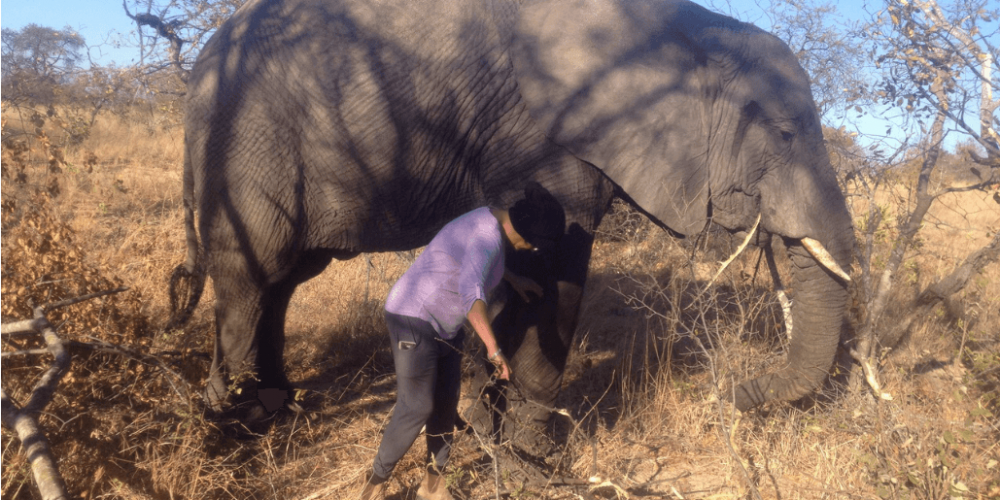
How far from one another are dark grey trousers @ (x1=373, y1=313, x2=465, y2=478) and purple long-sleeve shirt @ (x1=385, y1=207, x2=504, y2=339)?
0.21 ft

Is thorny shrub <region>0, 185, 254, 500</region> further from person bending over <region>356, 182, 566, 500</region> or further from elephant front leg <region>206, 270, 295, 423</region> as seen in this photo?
person bending over <region>356, 182, 566, 500</region>

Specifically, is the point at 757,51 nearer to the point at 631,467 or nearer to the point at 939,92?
the point at 939,92

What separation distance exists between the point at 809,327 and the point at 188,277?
3.78m

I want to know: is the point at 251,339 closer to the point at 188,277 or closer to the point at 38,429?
the point at 188,277

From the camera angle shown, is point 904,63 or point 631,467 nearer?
point 631,467

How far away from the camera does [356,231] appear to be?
4066mm

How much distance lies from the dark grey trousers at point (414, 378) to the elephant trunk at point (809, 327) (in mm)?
1874

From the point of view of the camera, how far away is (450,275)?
9.82 ft

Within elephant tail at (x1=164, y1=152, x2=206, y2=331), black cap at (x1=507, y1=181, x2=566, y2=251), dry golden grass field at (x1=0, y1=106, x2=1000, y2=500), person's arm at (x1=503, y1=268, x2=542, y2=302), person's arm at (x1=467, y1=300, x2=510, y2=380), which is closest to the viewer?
person's arm at (x1=467, y1=300, x2=510, y2=380)

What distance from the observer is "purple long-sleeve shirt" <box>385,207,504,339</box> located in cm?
297

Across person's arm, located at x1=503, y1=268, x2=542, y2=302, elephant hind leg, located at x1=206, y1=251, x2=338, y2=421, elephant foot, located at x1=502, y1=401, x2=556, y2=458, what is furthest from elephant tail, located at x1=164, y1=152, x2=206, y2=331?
elephant foot, located at x1=502, y1=401, x2=556, y2=458

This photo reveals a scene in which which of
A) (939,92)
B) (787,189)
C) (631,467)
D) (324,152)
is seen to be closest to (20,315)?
(324,152)

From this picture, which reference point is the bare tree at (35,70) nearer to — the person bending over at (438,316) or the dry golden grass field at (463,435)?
the dry golden grass field at (463,435)

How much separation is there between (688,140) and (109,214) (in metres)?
7.06
